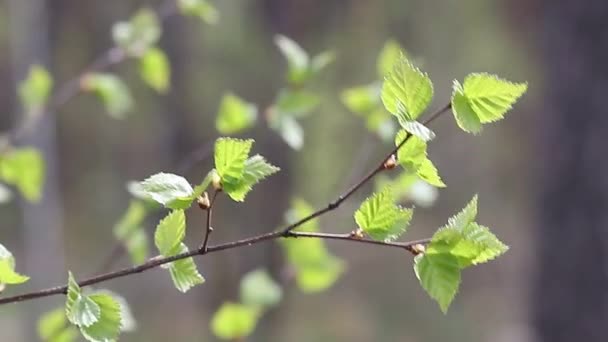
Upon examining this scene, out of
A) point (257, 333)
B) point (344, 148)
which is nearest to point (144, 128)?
point (344, 148)

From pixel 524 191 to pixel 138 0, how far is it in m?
1.95

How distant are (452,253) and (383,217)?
4 centimetres

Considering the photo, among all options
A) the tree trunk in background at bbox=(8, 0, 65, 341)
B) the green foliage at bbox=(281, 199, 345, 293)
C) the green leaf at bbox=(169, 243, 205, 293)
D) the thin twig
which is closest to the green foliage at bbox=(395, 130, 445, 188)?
the thin twig

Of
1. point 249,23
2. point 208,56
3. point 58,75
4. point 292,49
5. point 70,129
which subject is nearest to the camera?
point 292,49

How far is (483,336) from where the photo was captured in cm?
376

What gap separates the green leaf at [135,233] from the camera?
71cm

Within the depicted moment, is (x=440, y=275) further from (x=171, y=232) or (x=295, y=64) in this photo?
(x=295, y=64)

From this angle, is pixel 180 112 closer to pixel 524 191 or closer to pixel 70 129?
pixel 70 129

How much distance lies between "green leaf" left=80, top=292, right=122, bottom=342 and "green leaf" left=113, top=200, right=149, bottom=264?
305 millimetres

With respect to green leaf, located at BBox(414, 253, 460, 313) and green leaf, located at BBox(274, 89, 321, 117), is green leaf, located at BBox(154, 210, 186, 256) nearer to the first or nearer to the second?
green leaf, located at BBox(414, 253, 460, 313)

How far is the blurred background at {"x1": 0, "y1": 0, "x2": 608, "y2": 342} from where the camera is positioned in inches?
68.8

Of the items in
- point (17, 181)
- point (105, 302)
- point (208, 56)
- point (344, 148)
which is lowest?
point (344, 148)

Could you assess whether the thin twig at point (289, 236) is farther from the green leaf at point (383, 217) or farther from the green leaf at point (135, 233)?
the green leaf at point (135, 233)

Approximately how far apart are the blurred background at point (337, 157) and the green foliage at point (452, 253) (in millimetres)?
1355
